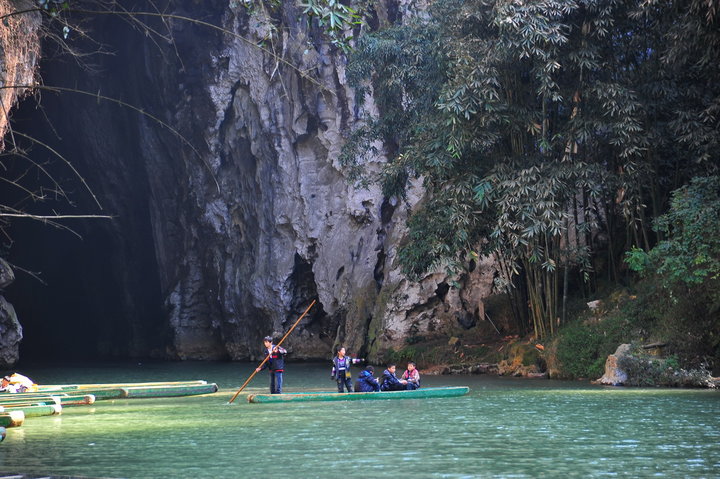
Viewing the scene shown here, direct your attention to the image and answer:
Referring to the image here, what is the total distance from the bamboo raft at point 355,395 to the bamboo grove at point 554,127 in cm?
528

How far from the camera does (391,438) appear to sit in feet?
33.0

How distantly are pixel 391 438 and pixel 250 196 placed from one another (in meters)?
28.9

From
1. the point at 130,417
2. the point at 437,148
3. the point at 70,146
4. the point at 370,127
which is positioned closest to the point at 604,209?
the point at 437,148

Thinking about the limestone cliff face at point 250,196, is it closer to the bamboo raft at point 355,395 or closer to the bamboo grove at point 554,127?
the bamboo grove at point 554,127

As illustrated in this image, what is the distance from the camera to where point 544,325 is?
23.4 m

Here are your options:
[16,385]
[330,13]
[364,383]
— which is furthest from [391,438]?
[16,385]

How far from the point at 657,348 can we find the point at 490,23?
8861mm

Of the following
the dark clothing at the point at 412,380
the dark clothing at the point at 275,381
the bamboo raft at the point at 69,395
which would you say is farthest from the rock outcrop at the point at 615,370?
the bamboo raft at the point at 69,395

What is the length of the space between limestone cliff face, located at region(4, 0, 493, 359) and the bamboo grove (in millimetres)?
6689

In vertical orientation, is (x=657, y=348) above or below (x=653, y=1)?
below

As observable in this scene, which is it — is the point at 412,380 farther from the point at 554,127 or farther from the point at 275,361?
the point at 554,127

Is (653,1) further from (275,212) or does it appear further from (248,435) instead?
(275,212)

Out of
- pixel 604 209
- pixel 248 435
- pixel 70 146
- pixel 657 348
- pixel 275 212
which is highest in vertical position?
pixel 70 146

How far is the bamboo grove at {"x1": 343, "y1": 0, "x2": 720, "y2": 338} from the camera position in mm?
20000
